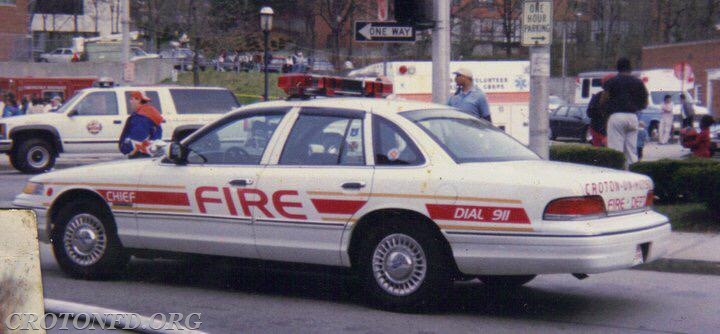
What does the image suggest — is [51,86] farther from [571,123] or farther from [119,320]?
[119,320]

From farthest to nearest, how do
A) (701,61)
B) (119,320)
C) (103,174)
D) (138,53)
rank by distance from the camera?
(138,53) < (701,61) < (103,174) < (119,320)

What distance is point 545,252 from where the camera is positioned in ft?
23.6

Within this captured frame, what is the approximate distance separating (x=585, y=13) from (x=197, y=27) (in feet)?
105

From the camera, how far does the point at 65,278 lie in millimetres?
9289

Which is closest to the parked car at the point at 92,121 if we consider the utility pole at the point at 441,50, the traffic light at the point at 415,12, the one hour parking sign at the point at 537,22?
the utility pole at the point at 441,50

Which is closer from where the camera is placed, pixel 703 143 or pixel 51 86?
pixel 703 143

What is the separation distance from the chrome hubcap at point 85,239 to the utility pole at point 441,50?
5244 mm

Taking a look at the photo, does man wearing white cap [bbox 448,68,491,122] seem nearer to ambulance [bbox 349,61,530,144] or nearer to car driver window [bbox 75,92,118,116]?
car driver window [bbox 75,92,118,116]

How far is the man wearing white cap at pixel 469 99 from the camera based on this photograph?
40.5 feet

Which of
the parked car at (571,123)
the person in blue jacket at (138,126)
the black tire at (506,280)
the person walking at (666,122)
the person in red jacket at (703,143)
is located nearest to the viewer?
the black tire at (506,280)

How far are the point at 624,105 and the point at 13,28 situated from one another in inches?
1782

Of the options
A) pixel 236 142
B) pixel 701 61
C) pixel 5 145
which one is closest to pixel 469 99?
pixel 236 142

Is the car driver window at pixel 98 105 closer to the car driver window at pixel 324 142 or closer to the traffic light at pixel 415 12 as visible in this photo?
the traffic light at pixel 415 12

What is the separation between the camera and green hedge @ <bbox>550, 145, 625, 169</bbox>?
43.0 ft
